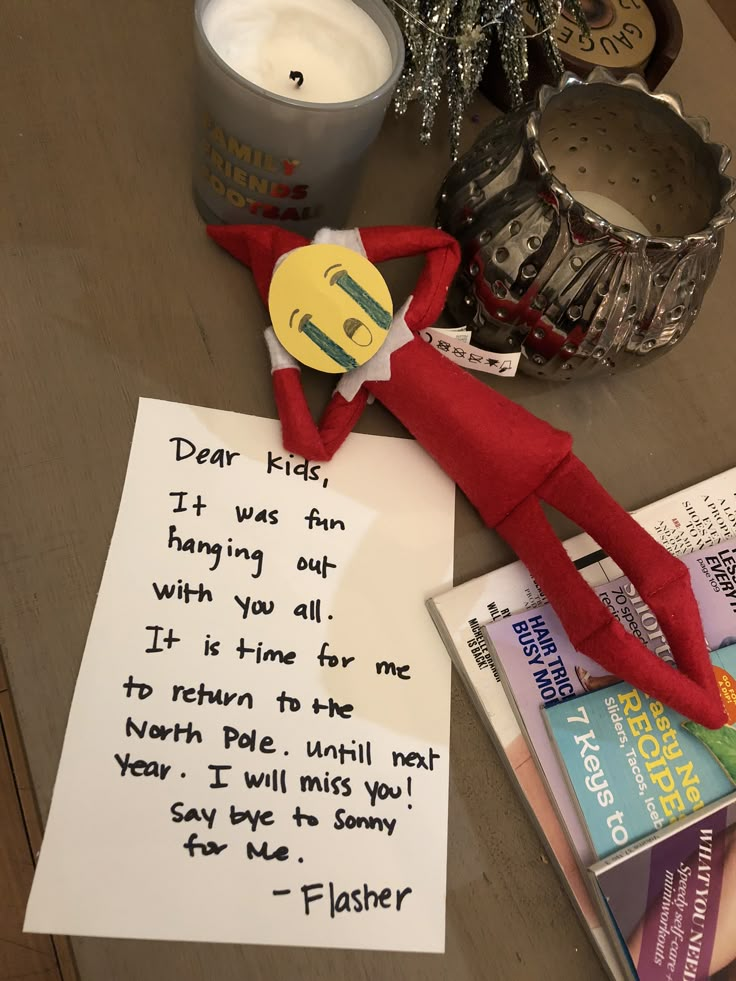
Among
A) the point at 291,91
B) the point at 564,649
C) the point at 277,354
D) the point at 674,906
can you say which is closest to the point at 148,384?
the point at 277,354

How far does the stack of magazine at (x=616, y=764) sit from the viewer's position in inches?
14.3

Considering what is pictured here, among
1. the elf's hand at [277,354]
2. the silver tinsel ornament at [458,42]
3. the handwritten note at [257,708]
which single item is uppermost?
the silver tinsel ornament at [458,42]

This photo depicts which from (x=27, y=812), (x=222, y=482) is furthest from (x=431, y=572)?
(x=27, y=812)

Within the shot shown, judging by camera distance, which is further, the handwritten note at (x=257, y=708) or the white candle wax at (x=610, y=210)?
the white candle wax at (x=610, y=210)

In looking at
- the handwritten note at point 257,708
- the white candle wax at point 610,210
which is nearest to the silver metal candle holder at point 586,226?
the white candle wax at point 610,210

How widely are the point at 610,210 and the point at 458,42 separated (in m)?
0.14

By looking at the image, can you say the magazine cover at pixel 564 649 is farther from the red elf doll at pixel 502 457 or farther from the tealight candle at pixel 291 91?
the tealight candle at pixel 291 91

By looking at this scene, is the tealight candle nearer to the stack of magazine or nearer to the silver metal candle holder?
the silver metal candle holder

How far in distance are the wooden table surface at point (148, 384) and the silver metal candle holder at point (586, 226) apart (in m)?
0.06

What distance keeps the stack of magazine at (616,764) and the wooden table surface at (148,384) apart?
0.6 inches

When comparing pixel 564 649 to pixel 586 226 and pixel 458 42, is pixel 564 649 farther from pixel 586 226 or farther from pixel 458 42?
pixel 458 42

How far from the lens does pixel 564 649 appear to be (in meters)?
0.42

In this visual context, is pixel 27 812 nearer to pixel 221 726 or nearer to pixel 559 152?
pixel 221 726

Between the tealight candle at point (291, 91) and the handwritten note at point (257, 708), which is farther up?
the tealight candle at point (291, 91)
